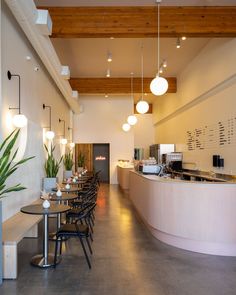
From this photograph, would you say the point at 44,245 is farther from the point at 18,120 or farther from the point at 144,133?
the point at 144,133

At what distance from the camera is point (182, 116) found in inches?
418

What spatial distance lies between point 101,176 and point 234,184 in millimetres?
10480

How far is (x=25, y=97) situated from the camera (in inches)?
217

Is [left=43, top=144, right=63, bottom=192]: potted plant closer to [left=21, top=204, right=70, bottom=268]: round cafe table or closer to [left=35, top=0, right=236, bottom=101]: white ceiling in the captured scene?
[left=21, top=204, right=70, bottom=268]: round cafe table

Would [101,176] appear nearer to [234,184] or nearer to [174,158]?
[174,158]

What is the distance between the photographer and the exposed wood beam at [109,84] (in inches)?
437

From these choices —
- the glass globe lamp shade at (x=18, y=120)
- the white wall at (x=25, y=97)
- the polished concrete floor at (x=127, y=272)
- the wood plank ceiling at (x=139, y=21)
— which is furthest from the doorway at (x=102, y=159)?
the glass globe lamp shade at (x=18, y=120)

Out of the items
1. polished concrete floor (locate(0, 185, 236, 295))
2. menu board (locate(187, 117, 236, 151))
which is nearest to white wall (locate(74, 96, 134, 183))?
menu board (locate(187, 117, 236, 151))

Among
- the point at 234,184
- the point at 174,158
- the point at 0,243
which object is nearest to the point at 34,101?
the point at 0,243

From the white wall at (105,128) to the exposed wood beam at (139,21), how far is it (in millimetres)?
8200

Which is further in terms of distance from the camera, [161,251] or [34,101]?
[34,101]

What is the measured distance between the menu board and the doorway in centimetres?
526

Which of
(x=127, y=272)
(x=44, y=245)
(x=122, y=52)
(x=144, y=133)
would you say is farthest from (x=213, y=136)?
(x=144, y=133)

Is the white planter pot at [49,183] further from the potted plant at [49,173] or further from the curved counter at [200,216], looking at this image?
the curved counter at [200,216]
